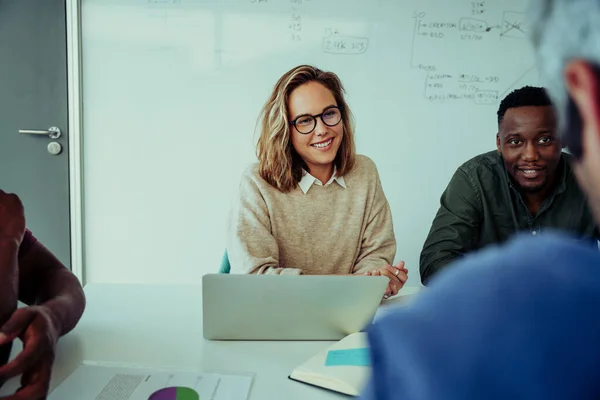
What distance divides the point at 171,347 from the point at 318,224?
85 centimetres

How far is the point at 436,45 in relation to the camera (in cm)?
271

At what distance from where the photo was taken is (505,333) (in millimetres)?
185

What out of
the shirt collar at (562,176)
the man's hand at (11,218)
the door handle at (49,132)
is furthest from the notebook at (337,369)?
the door handle at (49,132)

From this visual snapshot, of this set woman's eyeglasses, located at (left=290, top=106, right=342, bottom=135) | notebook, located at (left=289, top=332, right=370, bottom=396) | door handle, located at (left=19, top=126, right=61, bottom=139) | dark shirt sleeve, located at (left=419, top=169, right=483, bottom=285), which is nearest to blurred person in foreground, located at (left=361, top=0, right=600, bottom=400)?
notebook, located at (left=289, top=332, right=370, bottom=396)

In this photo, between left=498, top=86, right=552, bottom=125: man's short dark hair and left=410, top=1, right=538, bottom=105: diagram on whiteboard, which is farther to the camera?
left=410, top=1, right=538, bottom=105: diagram on whiteboard

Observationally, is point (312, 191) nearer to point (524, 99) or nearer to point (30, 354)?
point (524, 99)

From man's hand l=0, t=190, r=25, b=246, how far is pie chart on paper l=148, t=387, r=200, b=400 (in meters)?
0.31

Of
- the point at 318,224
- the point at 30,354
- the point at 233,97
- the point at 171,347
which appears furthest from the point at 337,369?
the point at 233,97

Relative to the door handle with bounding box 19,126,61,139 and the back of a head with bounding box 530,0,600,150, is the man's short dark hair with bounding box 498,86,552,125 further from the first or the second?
the door handle with bounding box 19,126,61,139

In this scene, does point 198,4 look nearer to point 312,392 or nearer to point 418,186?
point 418,186

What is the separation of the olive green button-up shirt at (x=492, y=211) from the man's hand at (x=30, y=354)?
3.89ft

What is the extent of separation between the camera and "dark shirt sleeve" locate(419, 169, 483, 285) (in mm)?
1648

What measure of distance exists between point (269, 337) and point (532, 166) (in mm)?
1104

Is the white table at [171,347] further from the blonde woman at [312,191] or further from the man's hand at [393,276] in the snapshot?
the blonde woman at [312,191]
